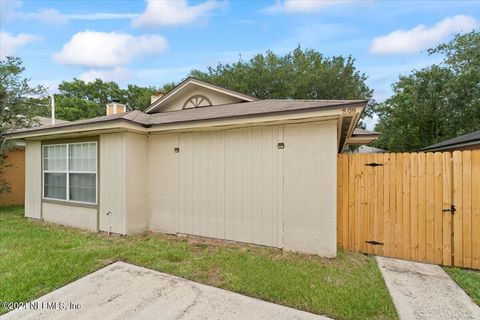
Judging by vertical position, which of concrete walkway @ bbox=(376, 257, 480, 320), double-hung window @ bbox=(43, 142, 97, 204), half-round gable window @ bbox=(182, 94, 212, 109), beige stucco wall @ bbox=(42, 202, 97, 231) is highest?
half-round gable window @ bbox=(182, 94, 212, 109)

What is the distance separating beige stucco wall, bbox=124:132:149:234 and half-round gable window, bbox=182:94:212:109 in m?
2.62

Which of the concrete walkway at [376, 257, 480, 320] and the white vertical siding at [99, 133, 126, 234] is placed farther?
the white vertical siding at [99, 133, 126, 234]

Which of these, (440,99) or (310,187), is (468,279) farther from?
(440,99)

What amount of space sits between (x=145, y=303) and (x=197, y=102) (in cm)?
648

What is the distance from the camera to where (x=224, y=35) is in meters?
12.1

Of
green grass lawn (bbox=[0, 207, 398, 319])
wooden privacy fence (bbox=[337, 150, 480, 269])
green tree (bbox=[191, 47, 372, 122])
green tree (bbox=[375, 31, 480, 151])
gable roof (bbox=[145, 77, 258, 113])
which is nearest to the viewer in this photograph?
green grass lawn (bbox=[0, 207, 398, 319])

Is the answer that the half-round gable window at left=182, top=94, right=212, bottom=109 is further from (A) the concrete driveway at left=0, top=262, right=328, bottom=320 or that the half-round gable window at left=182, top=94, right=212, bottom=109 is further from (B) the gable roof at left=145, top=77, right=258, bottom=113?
(A) the concrete driveway at left=0, top=262, right=328, bottom=320

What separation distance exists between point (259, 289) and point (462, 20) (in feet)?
78.8

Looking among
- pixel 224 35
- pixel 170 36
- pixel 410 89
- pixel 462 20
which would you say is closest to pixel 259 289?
pixel 224 35

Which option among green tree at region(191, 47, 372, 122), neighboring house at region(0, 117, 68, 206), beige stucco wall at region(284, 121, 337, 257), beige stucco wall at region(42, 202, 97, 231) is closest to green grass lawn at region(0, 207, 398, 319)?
beige stucco wall at region(284, 121, 337, 257)

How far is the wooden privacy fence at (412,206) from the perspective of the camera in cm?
418

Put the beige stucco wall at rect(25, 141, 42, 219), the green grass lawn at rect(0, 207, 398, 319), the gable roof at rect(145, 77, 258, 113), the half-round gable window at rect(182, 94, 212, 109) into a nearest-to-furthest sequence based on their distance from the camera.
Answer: the green grass lawn at rect(0, 207, 398, 319) < the beige stucco wall at rect(25, 141, 42, 219) < the gable roof at rect(145, 77, 258, 113) < the half-round gable window at rect(182, 94, 212, 109)

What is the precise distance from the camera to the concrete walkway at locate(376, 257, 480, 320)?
2.96 m

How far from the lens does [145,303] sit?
10.5 feet
